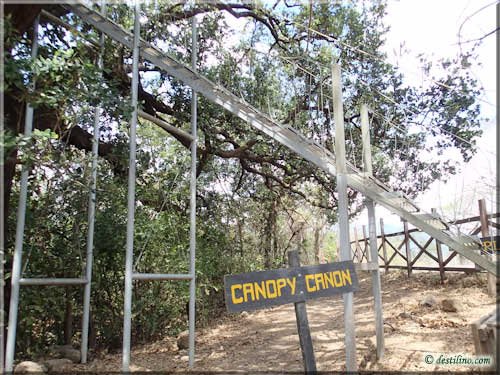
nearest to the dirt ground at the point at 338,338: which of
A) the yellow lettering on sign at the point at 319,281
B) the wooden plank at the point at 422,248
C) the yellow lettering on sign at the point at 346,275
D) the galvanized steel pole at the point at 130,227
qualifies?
the wooden plank at the point at 422,248

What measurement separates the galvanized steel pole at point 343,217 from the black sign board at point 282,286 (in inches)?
40.0

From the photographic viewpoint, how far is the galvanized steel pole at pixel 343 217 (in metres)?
4.45

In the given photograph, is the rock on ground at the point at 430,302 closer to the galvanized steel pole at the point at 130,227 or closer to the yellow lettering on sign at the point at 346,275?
the yellow lettering on sign at the point at 346,275

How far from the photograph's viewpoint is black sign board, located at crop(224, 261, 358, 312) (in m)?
3.14

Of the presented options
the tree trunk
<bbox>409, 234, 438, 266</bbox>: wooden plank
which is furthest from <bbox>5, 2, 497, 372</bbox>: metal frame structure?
<bbox>409, 234, 438, 266</bbox>: wooden plank

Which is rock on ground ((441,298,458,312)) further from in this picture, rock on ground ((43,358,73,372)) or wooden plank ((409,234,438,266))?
rock on ground ((43,358,73,372))

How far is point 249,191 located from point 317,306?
428 cm

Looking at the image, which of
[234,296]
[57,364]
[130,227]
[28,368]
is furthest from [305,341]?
[57,364]

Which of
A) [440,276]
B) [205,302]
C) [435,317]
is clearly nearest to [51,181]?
[205,302]

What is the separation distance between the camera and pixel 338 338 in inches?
258

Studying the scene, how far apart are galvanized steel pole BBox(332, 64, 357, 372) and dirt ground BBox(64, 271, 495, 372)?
653mm

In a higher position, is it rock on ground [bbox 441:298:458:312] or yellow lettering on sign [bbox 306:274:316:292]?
yellow lettering on sign [bbox 306:274:316:292]

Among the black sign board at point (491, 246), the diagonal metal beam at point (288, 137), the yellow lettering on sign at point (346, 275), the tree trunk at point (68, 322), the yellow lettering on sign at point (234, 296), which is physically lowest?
the tree trunk at point (68, 322)

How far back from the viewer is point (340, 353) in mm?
5621
